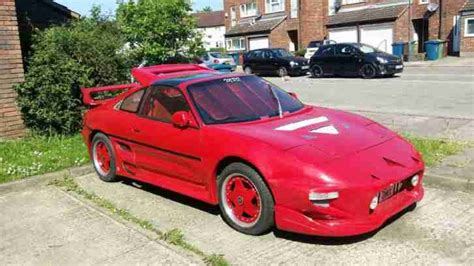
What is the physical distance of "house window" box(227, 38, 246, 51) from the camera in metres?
42.8

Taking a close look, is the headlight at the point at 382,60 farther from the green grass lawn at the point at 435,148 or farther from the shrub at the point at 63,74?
the green grass lawn at the point at 435,148

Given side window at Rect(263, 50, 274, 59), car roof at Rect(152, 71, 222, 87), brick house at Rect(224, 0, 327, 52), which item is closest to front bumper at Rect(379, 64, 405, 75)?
side window at Rect(263, 50, 274, 59)

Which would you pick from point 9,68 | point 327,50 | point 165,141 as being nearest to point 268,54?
point 327,50

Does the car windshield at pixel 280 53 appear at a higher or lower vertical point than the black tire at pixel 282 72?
higher

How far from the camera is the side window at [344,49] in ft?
70.0

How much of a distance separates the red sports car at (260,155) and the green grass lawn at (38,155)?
123 centimetres

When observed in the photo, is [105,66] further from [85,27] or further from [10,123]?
[10,123]

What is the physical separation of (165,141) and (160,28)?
15.6 meters

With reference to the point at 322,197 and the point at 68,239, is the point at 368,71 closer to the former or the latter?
the point at 322,197

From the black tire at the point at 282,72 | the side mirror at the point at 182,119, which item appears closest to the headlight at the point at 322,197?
the side mirror at the point at 182,119

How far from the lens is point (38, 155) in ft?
24.6

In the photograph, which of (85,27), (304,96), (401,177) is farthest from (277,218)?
(304,96)

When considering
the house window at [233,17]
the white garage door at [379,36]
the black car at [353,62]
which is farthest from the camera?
the house window at [233,17]

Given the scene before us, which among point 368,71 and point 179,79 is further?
point 368,71
